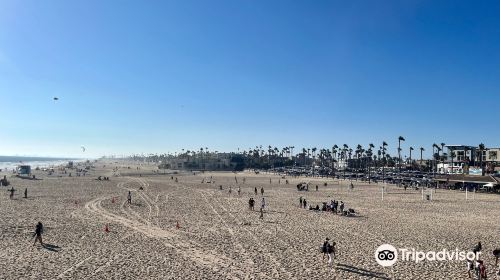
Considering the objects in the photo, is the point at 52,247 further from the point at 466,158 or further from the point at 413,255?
the point at 466,158

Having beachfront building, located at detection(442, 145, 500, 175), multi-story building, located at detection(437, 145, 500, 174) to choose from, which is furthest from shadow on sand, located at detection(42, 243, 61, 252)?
multi-story building, located at detection(437, 145, 500, 174)

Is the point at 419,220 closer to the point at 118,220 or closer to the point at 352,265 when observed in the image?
the point at 352,265

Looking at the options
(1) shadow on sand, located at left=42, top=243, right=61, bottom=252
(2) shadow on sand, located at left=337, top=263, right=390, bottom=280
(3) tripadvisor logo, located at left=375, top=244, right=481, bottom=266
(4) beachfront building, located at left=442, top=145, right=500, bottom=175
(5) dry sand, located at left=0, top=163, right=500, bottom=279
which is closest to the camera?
(2) shadow on sand, located at left=337, top=263, right=390, bottom=280

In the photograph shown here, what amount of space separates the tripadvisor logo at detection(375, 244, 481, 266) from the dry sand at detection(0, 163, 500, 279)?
0.48 m

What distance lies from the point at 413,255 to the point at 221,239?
9.90 metres

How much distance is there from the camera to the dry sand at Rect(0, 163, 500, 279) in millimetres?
15453

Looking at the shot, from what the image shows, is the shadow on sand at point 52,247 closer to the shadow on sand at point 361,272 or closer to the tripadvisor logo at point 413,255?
the shadow on sand at point 361,272

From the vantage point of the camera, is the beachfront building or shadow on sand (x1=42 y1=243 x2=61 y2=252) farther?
the beachfront building

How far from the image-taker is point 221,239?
69.6ft

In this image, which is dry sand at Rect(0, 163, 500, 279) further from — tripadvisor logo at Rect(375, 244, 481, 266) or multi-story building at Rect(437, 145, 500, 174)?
multi-story building at Rect(437, 145, 500, 174)

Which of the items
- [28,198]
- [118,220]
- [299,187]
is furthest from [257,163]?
[118,220]

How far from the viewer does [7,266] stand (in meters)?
15.7

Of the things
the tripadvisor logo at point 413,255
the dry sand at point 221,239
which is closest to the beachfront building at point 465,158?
the dry sand at point 221,239

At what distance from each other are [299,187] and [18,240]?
4275 centimetres
